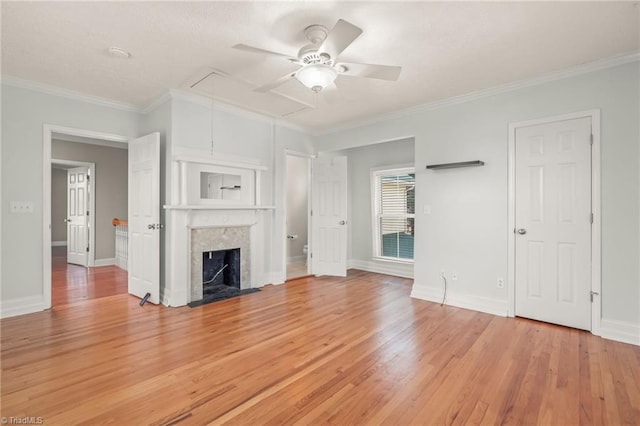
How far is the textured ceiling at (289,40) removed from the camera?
2250 millimetres

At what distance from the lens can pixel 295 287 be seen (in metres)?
4.86

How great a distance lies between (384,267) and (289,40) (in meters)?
4.46

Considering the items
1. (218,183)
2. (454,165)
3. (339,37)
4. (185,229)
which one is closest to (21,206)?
(185,229)

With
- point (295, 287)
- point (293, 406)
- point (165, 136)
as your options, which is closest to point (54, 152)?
point (165, 136)

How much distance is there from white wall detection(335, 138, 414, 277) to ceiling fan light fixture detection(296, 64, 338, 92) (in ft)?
11.7

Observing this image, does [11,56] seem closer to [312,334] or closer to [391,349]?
[312,334]

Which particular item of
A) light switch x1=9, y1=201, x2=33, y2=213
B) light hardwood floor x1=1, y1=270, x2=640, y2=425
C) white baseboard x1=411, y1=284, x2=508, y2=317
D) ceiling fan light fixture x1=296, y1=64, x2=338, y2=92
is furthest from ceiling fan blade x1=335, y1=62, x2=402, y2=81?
light switch x1=9, y1=201, x2=33, y2=213

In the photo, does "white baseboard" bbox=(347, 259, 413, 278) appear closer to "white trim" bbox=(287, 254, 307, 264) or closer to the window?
the window

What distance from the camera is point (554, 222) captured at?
3.29 meters

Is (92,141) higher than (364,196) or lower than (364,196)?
higher

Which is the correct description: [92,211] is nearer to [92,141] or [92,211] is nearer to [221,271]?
[92,141]

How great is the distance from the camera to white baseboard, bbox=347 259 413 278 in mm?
5641

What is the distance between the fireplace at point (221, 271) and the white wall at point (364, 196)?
8.72 ft

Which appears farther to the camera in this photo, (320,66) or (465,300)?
(465,300)
